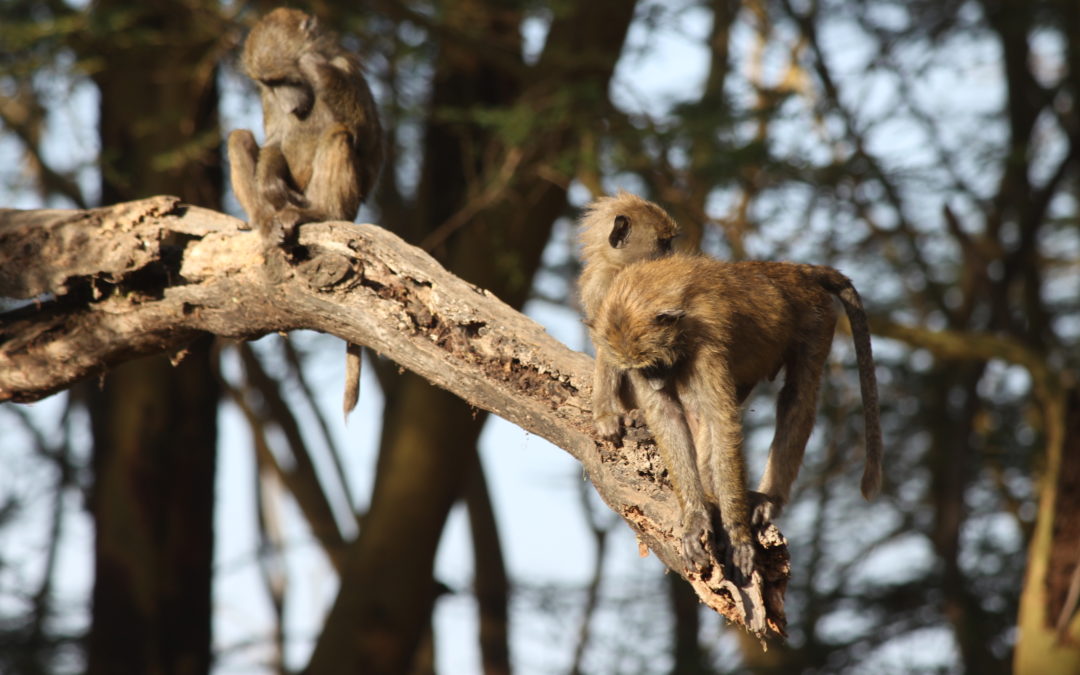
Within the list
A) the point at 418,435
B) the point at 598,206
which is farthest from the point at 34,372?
the point at 418,435

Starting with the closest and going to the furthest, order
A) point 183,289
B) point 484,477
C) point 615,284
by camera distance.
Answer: point 615,284 → point 183,289 → point 484,477

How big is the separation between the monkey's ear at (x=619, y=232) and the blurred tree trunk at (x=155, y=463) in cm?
404

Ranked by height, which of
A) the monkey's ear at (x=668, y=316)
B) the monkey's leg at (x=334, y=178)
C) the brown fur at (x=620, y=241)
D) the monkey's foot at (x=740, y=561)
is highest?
the monkey's leg at (x=334, y=178)

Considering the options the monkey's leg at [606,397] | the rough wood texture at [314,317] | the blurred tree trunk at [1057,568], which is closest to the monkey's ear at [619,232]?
the rough wood texture at [314,317]

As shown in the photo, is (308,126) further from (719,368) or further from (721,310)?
(719,368)

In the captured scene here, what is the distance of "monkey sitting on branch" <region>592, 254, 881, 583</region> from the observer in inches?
141

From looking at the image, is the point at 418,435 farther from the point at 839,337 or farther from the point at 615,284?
the point at 615,284

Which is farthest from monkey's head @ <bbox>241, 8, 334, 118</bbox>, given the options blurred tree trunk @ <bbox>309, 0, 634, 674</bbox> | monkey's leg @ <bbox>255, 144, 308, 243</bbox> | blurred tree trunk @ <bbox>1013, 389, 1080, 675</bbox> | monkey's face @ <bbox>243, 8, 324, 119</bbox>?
blurred tree trunk @ <bbox>1013, 389, 1080, 675</bbox>

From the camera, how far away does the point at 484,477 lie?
11.8 metres

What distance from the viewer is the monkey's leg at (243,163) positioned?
18.7ft

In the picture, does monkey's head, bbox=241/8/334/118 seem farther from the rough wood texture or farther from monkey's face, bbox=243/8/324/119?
the rough wood texture

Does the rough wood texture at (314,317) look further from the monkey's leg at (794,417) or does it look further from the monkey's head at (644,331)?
the monkey's leg at (794,417)

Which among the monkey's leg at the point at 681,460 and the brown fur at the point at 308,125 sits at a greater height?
the brown fur at the point at 308,125

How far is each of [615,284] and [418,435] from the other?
4.04 m
